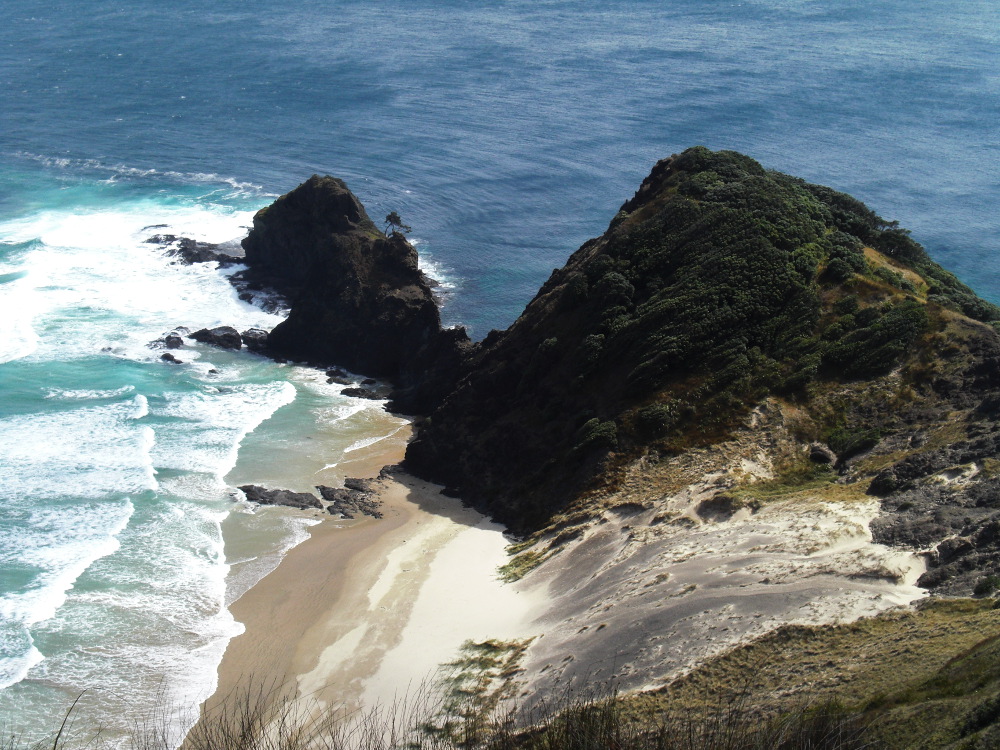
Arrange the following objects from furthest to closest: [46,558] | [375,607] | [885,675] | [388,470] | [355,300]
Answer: [355,300]
[388,470]
[46,558]
[375,607]
[885,675]

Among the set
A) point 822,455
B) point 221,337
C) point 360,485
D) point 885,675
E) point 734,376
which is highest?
point 734,376

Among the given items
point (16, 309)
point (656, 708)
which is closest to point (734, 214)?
point (656, 708)

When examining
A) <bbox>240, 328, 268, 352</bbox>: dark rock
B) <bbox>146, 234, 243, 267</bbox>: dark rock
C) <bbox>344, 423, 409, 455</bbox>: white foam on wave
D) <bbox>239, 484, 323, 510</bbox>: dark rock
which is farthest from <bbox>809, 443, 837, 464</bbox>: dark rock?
<bbox>146, 234, 243, 267</bbox>: dark rock

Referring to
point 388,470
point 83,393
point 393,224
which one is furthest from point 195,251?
point 388,470

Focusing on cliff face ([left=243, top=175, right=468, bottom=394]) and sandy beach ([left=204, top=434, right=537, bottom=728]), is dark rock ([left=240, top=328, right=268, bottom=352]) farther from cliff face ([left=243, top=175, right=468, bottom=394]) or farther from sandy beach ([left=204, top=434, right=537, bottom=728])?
sandy beach ([left=204, top=434, right=537, bottom=728])

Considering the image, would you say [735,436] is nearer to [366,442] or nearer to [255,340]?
[366,442]

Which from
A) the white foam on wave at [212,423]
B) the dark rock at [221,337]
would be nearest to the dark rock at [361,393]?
the white foam on wave at [212,423]
